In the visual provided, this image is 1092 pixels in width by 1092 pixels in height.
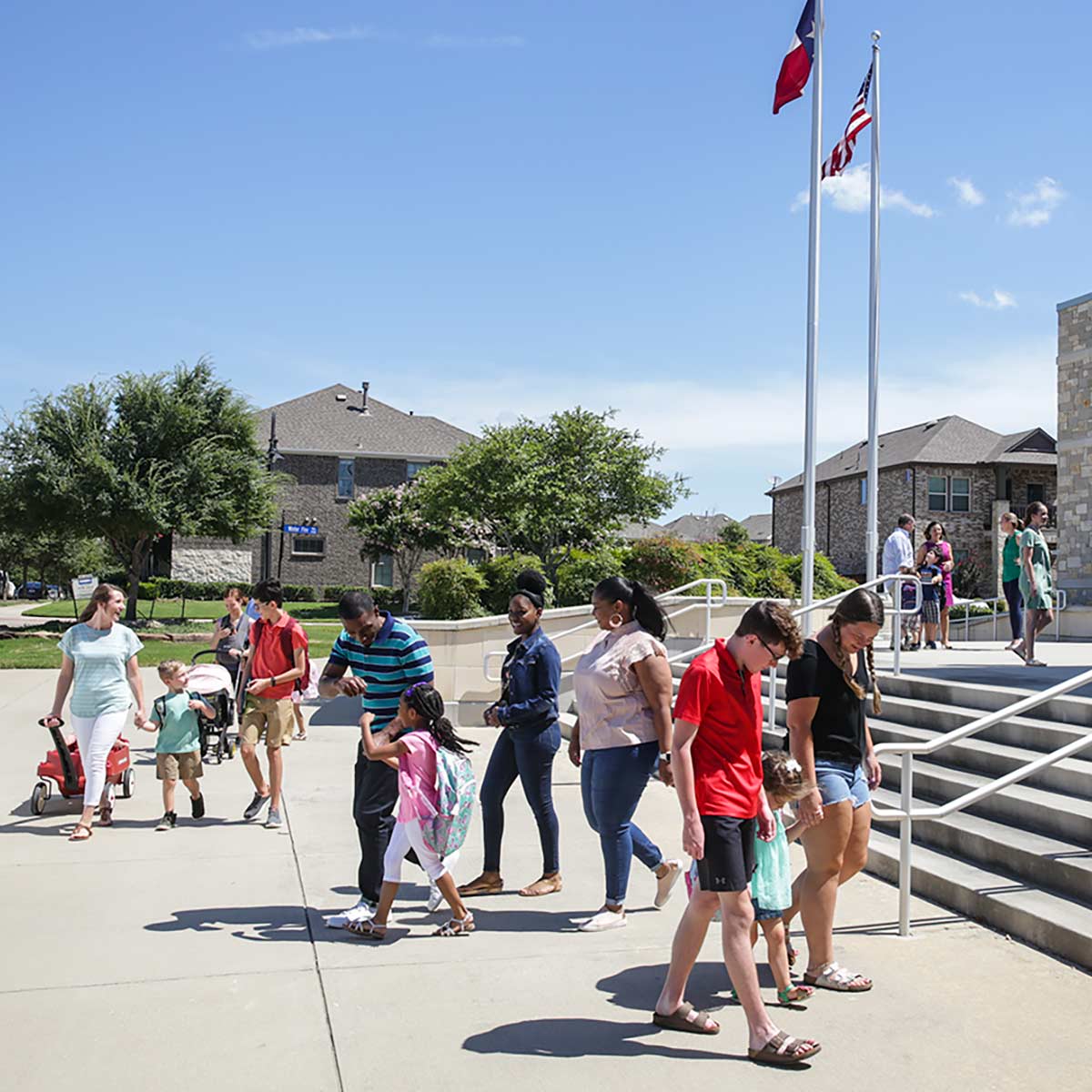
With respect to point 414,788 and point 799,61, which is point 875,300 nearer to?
point 799,61

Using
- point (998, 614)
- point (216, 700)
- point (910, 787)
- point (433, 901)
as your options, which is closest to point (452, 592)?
point (216, 700)

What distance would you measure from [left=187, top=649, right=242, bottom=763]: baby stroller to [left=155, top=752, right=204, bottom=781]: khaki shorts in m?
0.82

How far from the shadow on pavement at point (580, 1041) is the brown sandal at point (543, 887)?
1.91 m

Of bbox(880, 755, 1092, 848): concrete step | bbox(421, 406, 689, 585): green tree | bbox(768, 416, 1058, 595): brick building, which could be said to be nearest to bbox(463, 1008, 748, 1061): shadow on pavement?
bbox(880, 755, 1092, 848): concrete step

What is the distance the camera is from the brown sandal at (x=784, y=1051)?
4.05m

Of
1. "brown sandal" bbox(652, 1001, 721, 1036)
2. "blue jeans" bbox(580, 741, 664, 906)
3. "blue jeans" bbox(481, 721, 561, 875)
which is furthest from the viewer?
"blue jeans" bbox(481, 721, 561, 875)

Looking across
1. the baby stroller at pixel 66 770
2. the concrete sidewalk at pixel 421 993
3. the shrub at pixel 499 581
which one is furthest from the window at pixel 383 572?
the concrete sidewalk at pixel 421 993

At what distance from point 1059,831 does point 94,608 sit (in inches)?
263

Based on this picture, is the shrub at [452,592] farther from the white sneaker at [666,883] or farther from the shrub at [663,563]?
the white sneaker at [666,883]

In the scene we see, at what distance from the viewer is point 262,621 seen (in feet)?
27.3

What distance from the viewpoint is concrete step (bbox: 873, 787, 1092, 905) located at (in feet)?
18.9

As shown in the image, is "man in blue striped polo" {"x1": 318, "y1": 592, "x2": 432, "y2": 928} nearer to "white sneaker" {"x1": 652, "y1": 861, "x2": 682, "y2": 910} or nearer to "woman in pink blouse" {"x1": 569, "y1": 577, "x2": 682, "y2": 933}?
"woman in pink blouse" {"x1": 569, "y1": 577, "x2": 682, "y2": 933}

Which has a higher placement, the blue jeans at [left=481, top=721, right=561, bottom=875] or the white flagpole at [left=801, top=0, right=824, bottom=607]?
the white flagpole at [left=801, top=0, right=824, bottom=607]

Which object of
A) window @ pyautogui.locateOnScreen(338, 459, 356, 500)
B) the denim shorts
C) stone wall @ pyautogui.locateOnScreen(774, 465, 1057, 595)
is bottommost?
the denim shorts
